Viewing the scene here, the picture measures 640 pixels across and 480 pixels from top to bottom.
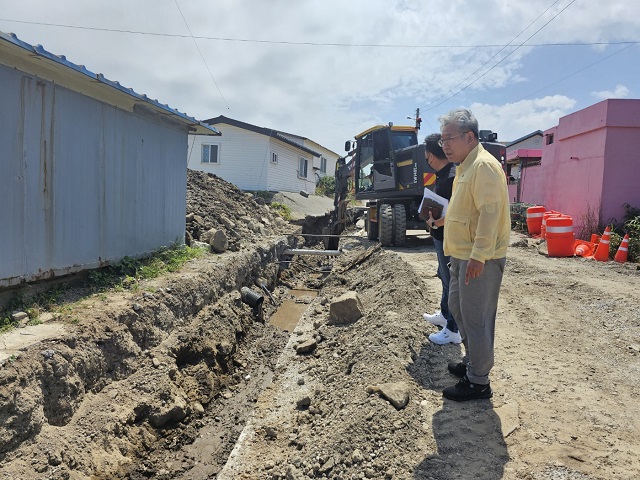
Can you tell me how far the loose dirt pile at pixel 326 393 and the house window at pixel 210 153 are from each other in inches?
664

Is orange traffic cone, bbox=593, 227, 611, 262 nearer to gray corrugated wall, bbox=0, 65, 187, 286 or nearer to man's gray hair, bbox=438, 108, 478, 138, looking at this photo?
man's gray hair, bbox=438, 108, 478, 138

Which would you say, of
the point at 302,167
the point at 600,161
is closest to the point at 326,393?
→ the point at 600,161

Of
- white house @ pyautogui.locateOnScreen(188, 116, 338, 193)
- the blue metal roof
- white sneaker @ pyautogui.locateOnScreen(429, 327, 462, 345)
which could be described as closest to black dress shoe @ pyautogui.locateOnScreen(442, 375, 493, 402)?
white sneaker @ pyautogui.locateOnScreen(429, 327, 462, 345)

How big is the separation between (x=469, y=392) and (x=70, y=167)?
16.4 ft

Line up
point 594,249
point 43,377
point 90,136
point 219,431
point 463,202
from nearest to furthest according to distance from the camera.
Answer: point 463,202 → point 43,377 → point 219,431 → point 90,136 → point 594,249

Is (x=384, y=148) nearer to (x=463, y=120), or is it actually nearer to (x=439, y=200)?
(x=439, y=200)

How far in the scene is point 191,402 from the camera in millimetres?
4785

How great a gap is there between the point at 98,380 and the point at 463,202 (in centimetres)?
360

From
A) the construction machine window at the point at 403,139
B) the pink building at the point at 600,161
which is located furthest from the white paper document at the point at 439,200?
the pink building at the point at 600,161

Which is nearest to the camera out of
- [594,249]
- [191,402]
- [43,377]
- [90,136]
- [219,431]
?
Result: [43,377]

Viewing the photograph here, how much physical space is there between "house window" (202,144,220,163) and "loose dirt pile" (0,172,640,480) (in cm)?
1687

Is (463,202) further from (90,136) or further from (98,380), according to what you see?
(90,136)

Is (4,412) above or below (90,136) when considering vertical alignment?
below

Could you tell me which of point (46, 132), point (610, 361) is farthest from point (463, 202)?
point (46, 132)
